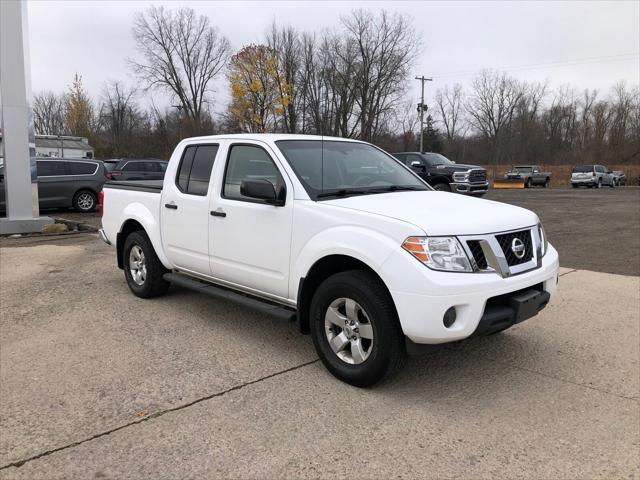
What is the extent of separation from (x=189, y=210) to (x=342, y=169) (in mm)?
1641

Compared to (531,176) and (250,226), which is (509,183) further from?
(250,226)

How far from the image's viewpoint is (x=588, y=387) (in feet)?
12.6

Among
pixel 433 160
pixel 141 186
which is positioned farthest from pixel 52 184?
pixel 433 160

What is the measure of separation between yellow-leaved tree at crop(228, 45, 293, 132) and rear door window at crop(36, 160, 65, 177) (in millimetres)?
15700

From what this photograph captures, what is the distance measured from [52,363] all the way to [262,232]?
1968 mm

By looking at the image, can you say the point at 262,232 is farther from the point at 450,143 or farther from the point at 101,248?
the point at 450,143

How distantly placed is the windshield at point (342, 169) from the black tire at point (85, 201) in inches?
569

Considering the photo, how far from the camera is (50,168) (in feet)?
54.2

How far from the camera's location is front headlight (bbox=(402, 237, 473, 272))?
3.33 meters

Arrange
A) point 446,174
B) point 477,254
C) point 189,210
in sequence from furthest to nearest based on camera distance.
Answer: point 446,174 < point 189,210 < point 477,254

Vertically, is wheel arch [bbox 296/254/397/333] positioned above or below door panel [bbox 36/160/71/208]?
below

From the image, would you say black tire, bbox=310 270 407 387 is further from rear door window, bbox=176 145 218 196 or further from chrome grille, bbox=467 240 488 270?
rear door window, bbox=176 145 218 196

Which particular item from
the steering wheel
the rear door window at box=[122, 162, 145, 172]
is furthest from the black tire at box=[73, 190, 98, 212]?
the steering wheel

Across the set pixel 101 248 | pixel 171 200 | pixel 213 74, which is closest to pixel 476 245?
pixel 171 200
